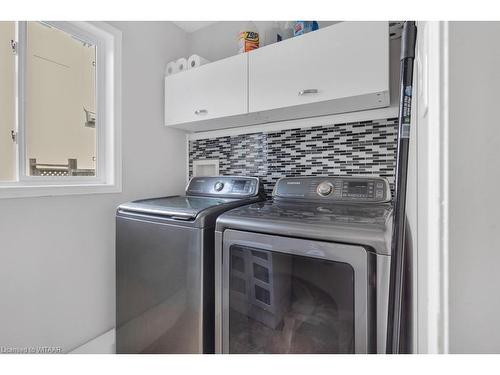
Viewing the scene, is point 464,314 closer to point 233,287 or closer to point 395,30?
point 233,287

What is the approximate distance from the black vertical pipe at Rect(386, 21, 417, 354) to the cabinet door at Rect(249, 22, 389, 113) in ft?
1.23

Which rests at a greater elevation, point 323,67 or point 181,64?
point 181,64

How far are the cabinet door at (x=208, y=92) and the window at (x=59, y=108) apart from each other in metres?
0.37

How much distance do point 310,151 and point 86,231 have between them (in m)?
1.53

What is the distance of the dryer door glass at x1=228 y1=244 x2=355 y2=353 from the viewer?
916 millimetres

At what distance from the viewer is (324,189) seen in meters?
1.48

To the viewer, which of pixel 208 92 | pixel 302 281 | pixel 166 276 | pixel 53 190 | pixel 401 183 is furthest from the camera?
pixel 208 92

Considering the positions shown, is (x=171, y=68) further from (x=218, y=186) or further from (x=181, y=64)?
(x=218, y=186)

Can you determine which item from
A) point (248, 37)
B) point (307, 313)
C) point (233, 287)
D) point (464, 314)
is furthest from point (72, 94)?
point (464, 314)

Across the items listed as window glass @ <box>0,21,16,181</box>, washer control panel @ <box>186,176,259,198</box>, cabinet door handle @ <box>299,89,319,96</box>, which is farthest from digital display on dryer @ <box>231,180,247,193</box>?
window glass @ <box>0,21,16,181</box>

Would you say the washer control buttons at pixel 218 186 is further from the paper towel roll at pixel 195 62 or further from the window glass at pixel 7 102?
the window glass at pixel 7 102

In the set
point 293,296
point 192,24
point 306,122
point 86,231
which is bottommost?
point 293,296

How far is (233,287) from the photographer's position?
1.14 metres

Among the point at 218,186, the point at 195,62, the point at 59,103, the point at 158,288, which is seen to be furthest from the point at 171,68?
the point at 158,288
